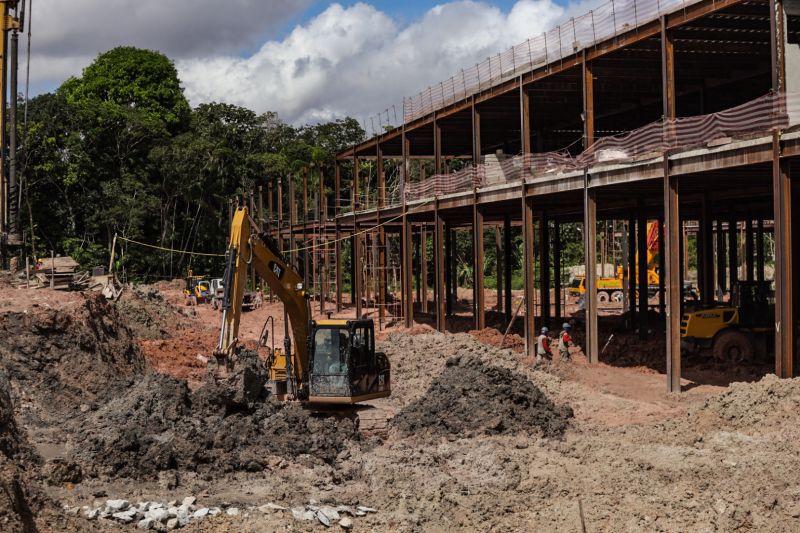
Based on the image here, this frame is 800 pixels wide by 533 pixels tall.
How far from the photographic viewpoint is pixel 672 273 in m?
20.5

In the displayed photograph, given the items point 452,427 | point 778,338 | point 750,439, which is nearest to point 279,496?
point 452,427

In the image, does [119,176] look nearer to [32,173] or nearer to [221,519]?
[32,173]

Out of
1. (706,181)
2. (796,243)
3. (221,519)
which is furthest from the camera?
(796,243)

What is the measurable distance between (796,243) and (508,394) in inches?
738

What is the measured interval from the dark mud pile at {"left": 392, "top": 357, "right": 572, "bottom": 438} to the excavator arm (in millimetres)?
2721

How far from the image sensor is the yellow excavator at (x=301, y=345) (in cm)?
1700

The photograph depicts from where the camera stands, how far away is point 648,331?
108ft

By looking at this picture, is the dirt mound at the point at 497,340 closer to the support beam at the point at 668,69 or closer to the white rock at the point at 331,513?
the support beam at the point at 668,69

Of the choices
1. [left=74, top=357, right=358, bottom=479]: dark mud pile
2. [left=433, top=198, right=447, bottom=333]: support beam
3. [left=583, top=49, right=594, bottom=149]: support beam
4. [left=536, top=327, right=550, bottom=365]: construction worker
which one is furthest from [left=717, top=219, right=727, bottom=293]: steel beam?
[left=74, top=357, right=358, bottom=479]: dark mud pile

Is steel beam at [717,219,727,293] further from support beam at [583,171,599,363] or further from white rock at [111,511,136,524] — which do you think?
white rock at [111,511,136,524]

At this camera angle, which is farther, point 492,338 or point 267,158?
point 267,158

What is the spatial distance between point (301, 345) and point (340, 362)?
6.36 feet

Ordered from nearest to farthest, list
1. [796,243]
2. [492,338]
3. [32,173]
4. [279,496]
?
[279,496]
[492,338]
[796,243]
[32,173]

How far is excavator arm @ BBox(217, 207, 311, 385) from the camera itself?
54.0ft
